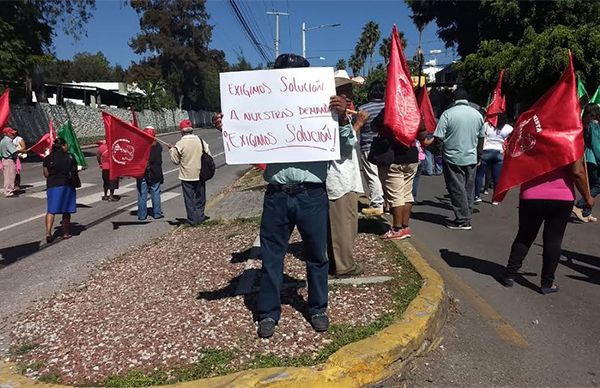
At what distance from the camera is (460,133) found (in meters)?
7.61

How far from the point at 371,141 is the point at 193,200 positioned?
131 inches

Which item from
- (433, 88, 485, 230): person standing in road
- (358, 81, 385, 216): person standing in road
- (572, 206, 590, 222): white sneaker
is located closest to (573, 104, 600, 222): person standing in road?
(572, 206, 590, 222): white sneaker

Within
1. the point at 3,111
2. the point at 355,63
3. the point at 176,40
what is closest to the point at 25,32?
the point at 3,111

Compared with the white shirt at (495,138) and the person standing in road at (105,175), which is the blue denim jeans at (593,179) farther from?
the person standing in road at (105,175)

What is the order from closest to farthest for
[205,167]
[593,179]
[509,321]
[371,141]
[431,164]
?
1. [509,321]
2. [371,141]
3. [593,179]
4. [205,167]
5. [431,164]

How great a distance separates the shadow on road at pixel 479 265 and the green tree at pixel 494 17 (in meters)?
22.7

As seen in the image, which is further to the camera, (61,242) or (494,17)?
(494,17)

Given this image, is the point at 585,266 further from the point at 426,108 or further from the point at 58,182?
the point at 58,182

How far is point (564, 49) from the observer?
2059 centimetres

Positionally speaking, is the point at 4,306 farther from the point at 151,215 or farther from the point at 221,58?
the point at 221,58

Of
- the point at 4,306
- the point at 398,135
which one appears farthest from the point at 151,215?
the point at 398,135

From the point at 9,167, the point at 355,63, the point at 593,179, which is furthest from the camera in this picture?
the point at 355,63

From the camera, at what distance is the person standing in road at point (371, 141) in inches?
280

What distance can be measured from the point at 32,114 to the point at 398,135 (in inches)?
1220
